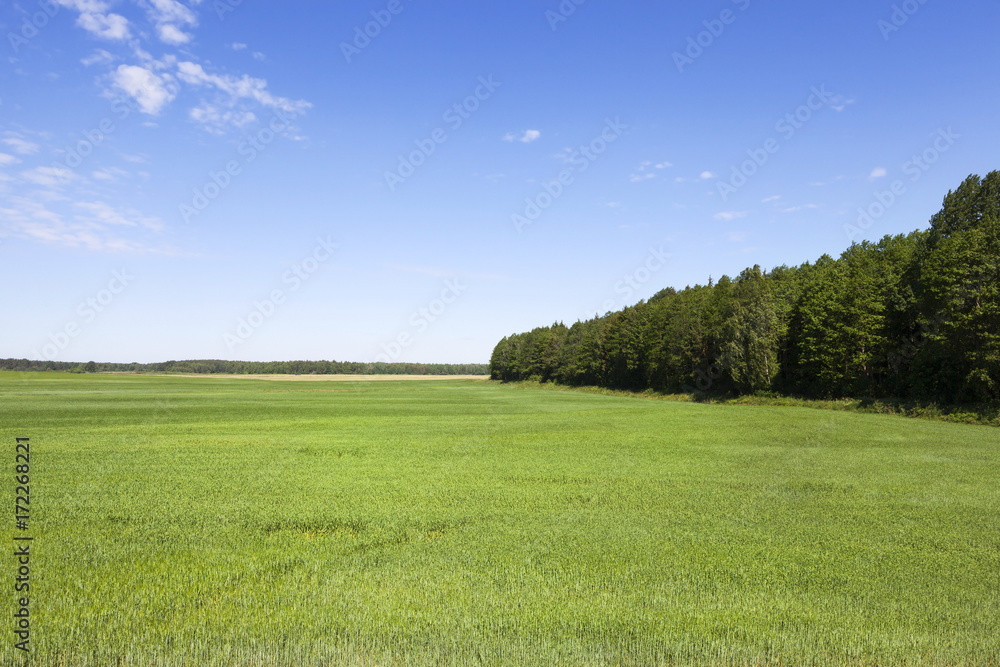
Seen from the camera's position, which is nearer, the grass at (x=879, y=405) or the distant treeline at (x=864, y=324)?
the grass at (x=879, y=405)

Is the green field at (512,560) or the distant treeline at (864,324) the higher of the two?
the distant treeline at (864,324)

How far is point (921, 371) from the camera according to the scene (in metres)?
48.9

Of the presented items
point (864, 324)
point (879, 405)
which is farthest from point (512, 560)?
point (864, 324)

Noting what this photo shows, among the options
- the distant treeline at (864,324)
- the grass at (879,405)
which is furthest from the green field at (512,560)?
the distant treeline at (864,324)

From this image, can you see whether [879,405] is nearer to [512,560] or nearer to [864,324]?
[864,324]

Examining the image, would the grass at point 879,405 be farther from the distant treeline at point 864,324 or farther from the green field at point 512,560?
the green field at point 512,560

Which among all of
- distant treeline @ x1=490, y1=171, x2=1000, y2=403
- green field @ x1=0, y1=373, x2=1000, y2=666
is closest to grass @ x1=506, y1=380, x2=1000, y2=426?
distant treeline @ x1=490, y1=171, x2=1000, y2=403

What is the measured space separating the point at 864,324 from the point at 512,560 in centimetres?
6031

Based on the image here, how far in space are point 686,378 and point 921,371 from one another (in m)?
39.7

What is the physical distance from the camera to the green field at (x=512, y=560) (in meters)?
7.35

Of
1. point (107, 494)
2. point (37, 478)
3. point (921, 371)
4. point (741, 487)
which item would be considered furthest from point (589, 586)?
point (921, 371)

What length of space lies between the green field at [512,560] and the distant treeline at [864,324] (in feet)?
85.3

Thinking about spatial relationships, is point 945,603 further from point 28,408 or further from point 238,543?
point 28,408

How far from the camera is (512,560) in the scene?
1062 centimetres
